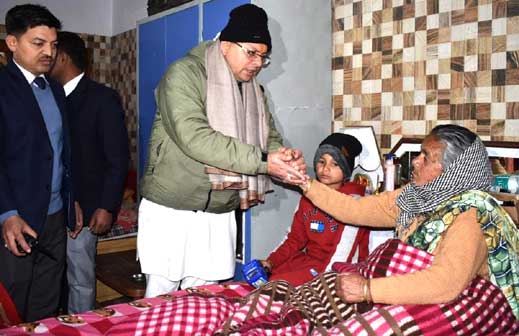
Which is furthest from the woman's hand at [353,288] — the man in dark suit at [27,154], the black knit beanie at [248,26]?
the man in dark suit at [27,154]

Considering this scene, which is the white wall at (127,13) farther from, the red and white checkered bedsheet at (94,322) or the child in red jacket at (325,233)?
the red and white checkered bedsheet at (94,322)

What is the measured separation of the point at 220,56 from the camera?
2234 mm

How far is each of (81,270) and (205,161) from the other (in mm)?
1339

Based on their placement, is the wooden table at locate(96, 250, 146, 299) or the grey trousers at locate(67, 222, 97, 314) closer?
the grey trousers at locate(67, 222, 97, 314)

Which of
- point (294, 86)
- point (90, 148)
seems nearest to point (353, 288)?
point (294, 86)

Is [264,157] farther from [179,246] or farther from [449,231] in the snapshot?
[449,231]

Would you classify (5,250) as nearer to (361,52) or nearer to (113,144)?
(113,144)

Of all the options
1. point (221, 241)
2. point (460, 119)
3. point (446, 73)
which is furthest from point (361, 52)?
point (221, 241)

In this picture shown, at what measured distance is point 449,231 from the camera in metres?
1.59

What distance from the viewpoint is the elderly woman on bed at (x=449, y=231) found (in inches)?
59.6

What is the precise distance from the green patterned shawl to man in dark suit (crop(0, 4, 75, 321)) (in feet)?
5.54

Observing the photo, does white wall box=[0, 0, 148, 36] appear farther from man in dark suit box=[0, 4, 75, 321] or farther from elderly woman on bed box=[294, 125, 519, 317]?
elderly woman on bed box=[294, 125, 519, 317]

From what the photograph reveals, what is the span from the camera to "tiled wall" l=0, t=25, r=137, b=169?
5328 mm

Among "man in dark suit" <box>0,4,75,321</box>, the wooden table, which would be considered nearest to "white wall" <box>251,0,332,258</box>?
the wooden table
